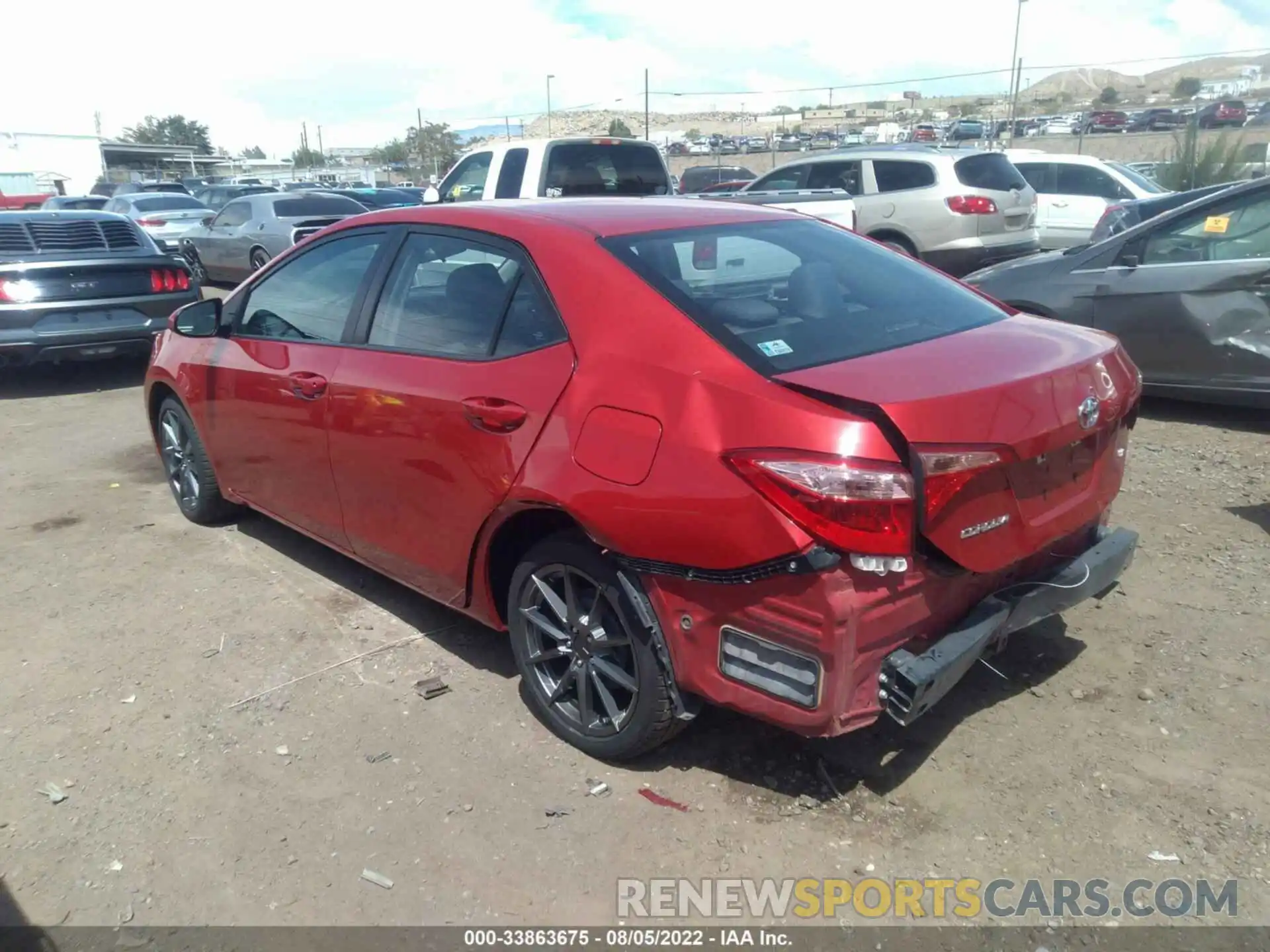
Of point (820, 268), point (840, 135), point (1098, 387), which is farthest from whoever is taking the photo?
point (840, 135)

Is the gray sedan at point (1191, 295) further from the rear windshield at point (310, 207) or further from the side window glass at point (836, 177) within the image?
the rear windshield at point (310, 207)

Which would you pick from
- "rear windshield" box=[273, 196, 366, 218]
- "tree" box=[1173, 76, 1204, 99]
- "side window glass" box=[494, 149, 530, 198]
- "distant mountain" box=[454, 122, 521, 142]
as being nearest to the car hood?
"side window glass" box=[494, 149, 530, 198]

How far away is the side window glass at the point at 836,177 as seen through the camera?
12.4m

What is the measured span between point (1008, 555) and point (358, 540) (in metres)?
2.47

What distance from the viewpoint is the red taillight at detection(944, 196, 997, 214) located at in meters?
11.3

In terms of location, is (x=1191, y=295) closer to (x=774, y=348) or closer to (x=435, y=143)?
(x=774, y=348)

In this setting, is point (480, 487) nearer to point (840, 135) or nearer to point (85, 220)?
point (85, 220)

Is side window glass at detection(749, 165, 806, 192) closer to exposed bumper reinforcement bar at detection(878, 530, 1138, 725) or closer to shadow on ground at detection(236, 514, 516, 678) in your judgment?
shadow on ground at detection(236, 514, 516, 678)

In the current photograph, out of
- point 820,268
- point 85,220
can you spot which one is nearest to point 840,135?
point 85,220

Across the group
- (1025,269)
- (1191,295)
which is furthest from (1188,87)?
(1191,295)

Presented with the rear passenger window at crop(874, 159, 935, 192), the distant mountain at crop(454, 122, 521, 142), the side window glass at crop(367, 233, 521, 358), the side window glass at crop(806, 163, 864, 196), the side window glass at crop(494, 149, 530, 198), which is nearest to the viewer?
the side window glass at crop(367, 233, 521, 358)

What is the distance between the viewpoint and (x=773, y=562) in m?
2.53

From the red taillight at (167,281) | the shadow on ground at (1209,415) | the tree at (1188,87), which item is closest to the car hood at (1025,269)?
the shadow on ground at (1209,415)

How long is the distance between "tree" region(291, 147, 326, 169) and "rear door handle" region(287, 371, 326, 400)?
220ft
